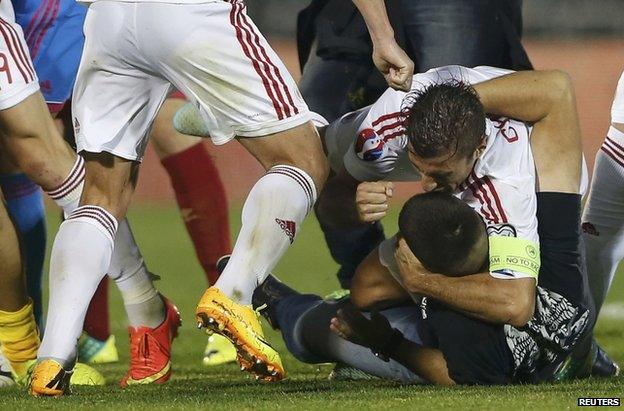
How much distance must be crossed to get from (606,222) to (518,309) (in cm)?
104

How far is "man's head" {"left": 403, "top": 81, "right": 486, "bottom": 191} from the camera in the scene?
411cm

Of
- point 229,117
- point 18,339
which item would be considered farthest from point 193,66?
point 18,339

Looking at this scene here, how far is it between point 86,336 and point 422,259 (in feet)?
5.91

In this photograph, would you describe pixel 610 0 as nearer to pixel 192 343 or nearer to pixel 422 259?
pixel 192 343

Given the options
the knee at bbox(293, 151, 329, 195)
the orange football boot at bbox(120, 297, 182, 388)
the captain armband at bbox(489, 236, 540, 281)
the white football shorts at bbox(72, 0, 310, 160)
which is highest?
the white football shorts at bbox(72, 0, 310, 160)

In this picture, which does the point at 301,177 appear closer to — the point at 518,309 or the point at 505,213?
the point at 505,213

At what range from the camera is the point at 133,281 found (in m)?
4.69

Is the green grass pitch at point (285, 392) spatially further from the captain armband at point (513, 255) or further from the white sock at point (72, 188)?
the white sock at point (72, 188)

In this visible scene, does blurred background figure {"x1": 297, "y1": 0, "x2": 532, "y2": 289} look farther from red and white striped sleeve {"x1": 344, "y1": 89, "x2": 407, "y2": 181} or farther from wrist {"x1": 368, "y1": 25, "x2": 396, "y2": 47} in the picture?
wrist {"x1": 368, "y1": 25, "x2": 396, "y2": 47}

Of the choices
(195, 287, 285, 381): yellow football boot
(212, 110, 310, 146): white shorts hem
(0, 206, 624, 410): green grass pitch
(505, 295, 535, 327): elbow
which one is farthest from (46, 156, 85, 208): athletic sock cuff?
(505, 295, 535, 327): elbow

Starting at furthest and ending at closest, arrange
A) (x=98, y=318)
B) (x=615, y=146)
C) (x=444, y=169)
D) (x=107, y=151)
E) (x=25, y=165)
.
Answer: (x=98, y=318)
(x=615, y=146)
(x=25, y=165)
(x=107, y=151)
(x=444, y=169)

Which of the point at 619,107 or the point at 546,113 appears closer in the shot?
the point at 546,113

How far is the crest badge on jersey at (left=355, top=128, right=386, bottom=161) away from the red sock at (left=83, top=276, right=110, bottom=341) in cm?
148

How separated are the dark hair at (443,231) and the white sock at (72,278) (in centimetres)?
86
